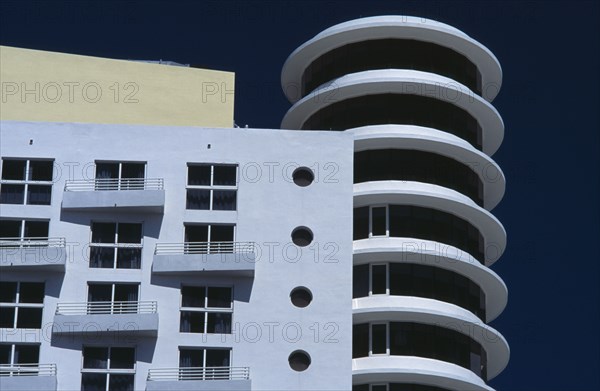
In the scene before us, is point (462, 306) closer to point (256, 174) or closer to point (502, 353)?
point (502, 353)

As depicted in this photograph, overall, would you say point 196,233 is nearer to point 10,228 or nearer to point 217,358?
point 217,358

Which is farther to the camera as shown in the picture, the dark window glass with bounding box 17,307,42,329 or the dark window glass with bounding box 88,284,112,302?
the dark window glass with bounding box 88,284,112,302

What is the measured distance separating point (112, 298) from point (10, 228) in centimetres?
598

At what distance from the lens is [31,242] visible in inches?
2904

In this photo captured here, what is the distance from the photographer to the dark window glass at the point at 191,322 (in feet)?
239

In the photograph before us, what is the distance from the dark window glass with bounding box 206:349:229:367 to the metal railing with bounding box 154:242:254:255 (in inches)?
184

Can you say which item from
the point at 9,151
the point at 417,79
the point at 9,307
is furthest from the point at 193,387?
the point at 417,79

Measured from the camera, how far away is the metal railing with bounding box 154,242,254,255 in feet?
243

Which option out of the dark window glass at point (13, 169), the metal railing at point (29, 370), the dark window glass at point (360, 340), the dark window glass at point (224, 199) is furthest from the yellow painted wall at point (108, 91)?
the metal railing at point (29, 370)

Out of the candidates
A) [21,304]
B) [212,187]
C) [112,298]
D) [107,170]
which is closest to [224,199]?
[212,187]

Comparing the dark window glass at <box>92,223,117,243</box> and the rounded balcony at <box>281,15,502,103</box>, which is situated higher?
the rounded balcony at <box>281,15,502,103</box>

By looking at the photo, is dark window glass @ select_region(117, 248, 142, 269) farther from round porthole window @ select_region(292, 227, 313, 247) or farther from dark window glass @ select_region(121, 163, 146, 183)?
round porthole window @ select_region(292, 227, 313, 247)

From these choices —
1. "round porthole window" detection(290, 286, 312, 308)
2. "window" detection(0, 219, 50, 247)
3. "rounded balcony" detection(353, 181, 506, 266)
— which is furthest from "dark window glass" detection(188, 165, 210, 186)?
"rounded balcony" detection(353, 181, 506, 266)

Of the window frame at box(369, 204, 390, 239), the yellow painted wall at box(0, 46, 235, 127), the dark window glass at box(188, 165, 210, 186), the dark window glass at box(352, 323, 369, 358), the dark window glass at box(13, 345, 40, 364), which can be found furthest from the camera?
the yellow painted wall at box(0, 46, 235, 127)
